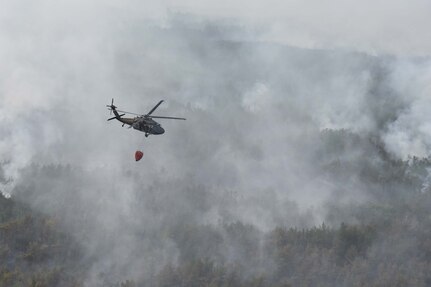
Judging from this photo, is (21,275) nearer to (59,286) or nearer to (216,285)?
(59,286)

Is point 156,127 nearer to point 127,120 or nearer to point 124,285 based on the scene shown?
point 127,120

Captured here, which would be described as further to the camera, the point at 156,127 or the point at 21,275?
the point at 21,275

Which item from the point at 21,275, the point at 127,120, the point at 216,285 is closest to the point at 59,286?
the point at 21,275

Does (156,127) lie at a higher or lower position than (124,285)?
higher

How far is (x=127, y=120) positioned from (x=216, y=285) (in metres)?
121

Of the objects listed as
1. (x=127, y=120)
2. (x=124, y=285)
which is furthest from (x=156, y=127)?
(x=124, y=285)

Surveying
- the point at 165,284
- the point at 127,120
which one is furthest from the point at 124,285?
the point at 127,120

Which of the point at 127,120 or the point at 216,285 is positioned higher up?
the point at 127,120

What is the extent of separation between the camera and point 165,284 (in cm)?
19975

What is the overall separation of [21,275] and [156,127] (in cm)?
12661

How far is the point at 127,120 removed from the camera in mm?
90750

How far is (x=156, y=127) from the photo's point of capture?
3467 inches

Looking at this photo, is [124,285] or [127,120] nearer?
[127,120]

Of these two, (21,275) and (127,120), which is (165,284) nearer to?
(21,275)
